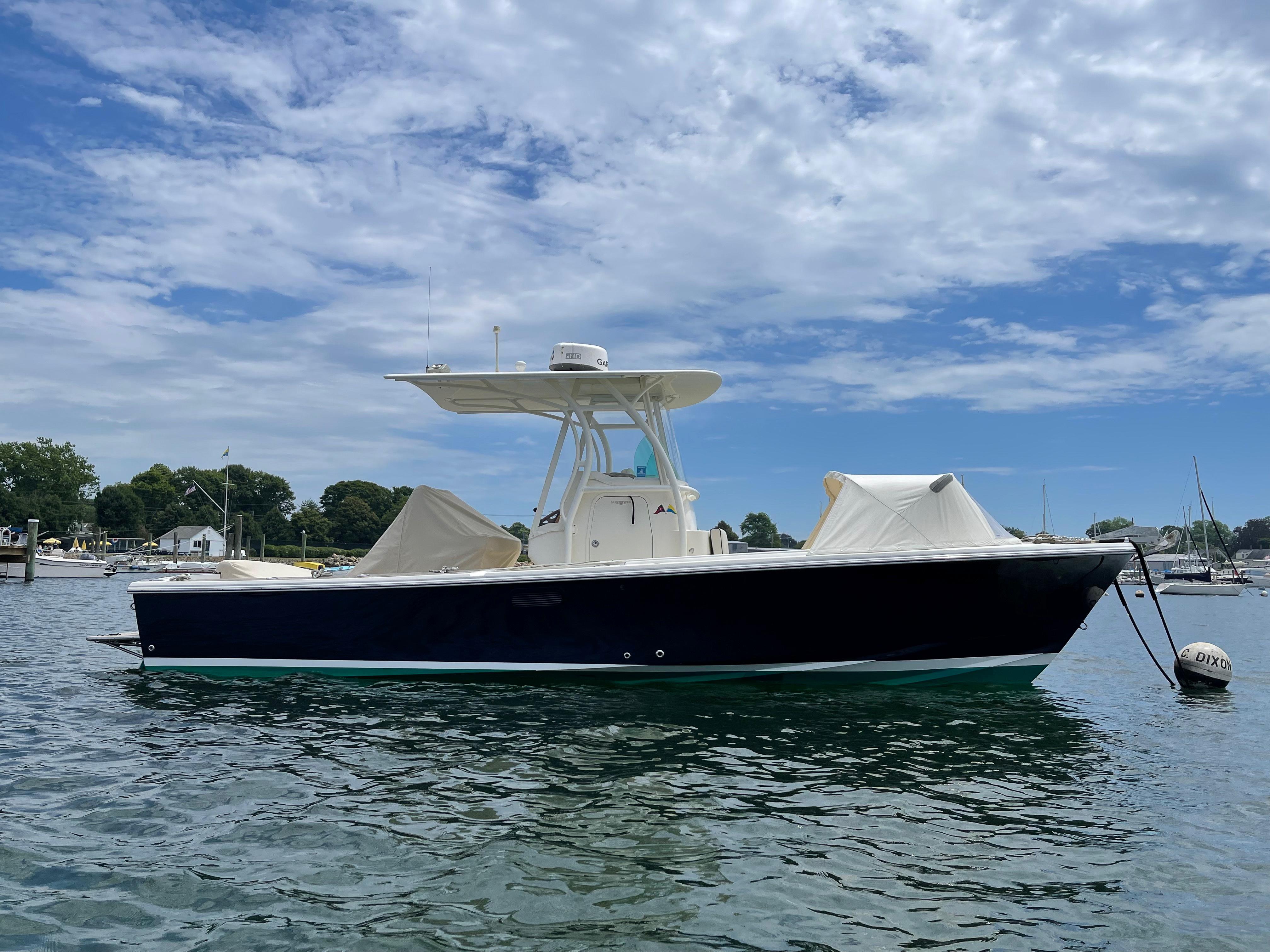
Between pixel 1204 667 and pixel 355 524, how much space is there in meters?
88.9

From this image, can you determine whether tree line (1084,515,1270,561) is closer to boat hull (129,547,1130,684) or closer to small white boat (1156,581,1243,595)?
small white boat (1156,581,1243,595)

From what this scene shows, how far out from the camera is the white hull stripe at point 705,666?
8734mm

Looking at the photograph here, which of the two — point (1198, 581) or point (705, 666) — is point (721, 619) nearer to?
point (705, 666)

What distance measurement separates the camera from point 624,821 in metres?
5.00

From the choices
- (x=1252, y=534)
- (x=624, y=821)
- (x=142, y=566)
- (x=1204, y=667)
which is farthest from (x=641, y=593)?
(x=1252, y=534)

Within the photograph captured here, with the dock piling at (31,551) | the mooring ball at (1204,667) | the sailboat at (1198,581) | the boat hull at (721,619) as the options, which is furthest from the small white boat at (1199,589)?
the dock piling at (31,551)

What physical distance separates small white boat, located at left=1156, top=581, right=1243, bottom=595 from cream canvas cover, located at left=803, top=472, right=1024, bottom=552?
177 feet

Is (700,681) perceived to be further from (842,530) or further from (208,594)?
(208,594)

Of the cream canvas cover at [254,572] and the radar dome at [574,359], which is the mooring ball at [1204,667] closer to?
the radar dome at [574,359]

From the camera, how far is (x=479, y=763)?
6.20 metres

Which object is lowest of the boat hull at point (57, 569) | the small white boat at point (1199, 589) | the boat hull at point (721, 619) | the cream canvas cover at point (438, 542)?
the small white boat at point (1199, 589)

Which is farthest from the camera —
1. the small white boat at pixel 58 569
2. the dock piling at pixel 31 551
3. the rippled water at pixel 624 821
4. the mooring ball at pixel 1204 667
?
the small white boat at pixel 58 569

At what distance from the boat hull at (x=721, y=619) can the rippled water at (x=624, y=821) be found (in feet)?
1.10

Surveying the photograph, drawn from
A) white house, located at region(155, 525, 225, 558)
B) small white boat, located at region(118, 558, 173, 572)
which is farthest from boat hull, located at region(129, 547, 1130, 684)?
white house, located at region(155, 525, 225, 558)
